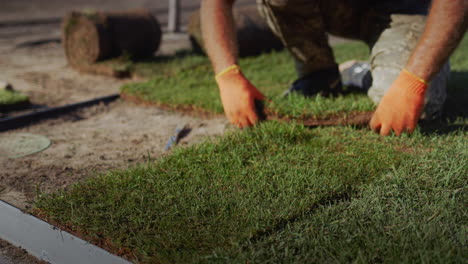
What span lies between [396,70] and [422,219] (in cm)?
142

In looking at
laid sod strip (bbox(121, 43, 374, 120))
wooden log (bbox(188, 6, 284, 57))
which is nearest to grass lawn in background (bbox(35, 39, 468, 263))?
laid sod strip (bbox(121, 43, 374, 120))

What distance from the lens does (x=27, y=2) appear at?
1313 cm

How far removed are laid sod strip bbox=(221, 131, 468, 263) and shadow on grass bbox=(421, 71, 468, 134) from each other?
2.05ft

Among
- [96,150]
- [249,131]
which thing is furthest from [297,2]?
[96,150]

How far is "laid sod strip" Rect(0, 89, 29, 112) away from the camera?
145 inches

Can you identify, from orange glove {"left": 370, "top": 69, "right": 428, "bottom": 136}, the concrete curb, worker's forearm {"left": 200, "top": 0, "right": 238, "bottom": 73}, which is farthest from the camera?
worker's forearm {"left": 200, "top": 0, "right": 238, "bottom": 73}

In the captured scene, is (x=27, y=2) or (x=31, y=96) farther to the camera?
(x=27, y=2)

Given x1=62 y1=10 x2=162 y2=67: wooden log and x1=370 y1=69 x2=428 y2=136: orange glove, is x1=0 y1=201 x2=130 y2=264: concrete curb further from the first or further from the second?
x1=62 y1=10 x2=162 y2=67: wooden log

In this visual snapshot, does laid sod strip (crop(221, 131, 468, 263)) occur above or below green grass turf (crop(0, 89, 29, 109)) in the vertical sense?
above

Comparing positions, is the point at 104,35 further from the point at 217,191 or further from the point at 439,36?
the point at 439,36

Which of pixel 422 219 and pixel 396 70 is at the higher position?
pixel 396 70

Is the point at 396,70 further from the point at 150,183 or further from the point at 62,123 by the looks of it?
the point at 62,123

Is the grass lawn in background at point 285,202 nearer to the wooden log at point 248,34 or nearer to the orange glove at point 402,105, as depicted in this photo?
the orange glove at point 402,105

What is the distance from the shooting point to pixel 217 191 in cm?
200
